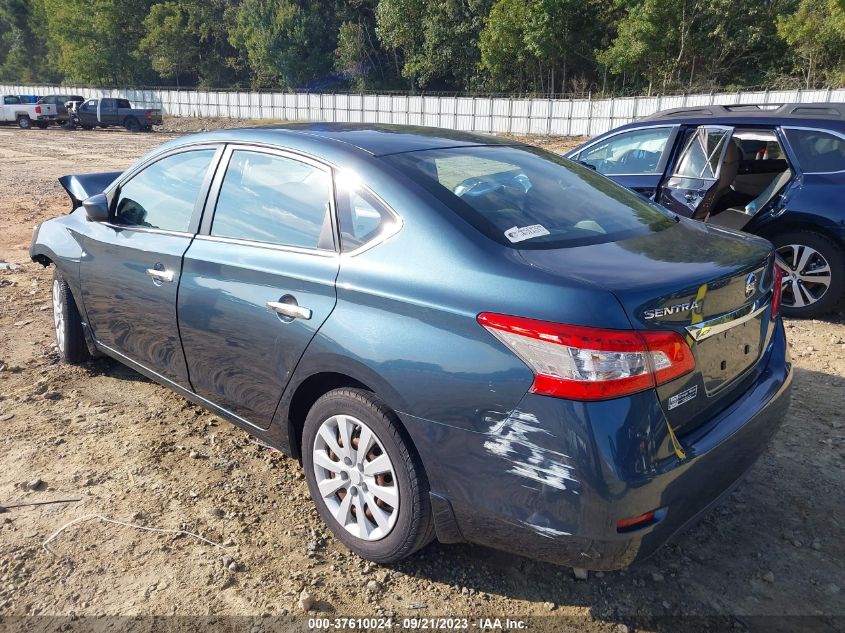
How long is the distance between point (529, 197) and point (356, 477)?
4.41 ft

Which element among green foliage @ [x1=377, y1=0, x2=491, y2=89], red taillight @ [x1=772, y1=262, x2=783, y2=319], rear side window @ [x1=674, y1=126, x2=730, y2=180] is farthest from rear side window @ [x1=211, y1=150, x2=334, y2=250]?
green foliage @ [x1=377, y1=0, x2=491, y2=89]

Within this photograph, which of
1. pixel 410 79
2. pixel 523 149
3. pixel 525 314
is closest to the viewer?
pixel 525 314

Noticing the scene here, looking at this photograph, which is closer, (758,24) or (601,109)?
(601,109)

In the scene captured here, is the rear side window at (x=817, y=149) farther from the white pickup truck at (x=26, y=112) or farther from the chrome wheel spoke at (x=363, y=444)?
the white pickup truck at (x=26, y=112)

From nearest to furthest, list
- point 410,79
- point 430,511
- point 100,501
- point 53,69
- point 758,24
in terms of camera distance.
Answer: point 430,511
point 100,501
point 758,24
point 410,79
point 53,69

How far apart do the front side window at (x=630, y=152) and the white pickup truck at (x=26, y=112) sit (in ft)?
113

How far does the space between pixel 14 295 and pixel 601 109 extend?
31.4 m

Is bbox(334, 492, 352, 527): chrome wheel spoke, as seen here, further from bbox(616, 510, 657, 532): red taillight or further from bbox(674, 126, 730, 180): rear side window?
bbox(674, 126, 730, 180): rear side window

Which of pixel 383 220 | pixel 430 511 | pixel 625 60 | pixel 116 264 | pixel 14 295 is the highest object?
pixel 625 60

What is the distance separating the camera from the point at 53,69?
78500 mm

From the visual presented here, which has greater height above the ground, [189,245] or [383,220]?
[383,220]

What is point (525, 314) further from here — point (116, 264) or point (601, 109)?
point (601, 109)

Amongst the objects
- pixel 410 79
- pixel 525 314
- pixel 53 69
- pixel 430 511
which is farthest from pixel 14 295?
pixel 53 69

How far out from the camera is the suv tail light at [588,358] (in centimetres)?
198
